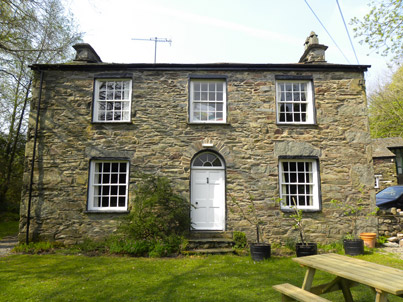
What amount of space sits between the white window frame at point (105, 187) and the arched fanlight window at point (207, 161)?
2335 millimetres

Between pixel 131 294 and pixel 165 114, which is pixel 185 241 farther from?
pixel 165 114

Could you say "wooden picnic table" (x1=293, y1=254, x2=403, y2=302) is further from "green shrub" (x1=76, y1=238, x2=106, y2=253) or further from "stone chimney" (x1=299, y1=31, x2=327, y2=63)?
"stone chimney" (x1=299, y1=31, x2=327, y2=63)

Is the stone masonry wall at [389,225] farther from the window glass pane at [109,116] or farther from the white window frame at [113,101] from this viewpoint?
the window glass pane at [109,116]

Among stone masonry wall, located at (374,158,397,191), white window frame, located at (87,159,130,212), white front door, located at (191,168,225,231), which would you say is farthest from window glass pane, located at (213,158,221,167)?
stone masonry wall, located at (374,158,397,191)

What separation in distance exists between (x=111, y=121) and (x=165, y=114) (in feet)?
6.14

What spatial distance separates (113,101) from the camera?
9688 millimetres

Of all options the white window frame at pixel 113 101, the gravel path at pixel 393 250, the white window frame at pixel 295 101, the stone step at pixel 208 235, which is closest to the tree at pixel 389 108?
the white window frame at pixel 295 101

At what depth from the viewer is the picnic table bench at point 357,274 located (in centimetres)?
298

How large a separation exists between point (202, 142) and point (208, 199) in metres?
1.92

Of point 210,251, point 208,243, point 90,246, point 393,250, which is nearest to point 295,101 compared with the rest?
point 393,250

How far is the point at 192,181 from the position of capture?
30.4ft

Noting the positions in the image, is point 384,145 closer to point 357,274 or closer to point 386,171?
point 386,171

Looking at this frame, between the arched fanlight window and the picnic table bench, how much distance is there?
17.4 feet

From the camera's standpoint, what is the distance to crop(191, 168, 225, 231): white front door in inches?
357
